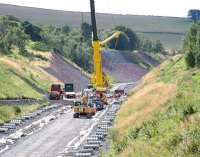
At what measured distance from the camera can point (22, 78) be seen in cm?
10569

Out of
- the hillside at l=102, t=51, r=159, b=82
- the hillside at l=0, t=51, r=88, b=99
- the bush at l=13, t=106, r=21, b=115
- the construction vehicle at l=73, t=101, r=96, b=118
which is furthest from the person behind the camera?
the hillside at l=102, t=51, r=159, b=82

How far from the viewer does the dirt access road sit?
4053cm

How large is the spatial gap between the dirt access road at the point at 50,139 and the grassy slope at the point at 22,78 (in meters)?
22.4

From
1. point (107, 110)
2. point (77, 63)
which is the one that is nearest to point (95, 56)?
point (107, 110)

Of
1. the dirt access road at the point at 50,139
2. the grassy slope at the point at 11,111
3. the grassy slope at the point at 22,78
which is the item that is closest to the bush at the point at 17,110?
the grassy slope at the point at 11,111

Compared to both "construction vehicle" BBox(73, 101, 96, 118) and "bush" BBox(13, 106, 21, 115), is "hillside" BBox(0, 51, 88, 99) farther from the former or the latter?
"construction vehicle" BBox(73, 101, 96, 118)

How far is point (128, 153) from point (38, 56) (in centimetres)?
11334

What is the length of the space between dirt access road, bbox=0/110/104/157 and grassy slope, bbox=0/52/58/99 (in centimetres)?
2242

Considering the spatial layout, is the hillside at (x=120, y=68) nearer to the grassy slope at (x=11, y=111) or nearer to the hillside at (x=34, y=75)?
the hillside at (x=34, y=75)

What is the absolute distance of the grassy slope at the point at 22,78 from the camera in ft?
288

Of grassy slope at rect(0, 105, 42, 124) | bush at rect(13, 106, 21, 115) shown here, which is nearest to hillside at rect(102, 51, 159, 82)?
grassy slope at rect(0, 105, 42, 124)

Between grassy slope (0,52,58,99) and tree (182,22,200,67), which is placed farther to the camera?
grassy slope (0,52,58,99)

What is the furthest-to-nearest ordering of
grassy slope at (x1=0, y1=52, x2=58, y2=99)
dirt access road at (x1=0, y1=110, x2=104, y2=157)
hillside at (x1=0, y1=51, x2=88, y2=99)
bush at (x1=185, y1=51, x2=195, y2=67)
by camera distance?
hillside at (x1=0, y1=51, x2=88, y2=99)
grassy slope at (x1=0, y1=52, x2=58, y2=99)
bush at (x1=185, y1=51, x2=195, y2=67)
dirt access road at (x1=0, y1=110, x2=104, y2=157)

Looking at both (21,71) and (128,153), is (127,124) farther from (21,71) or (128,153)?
(21,71)
